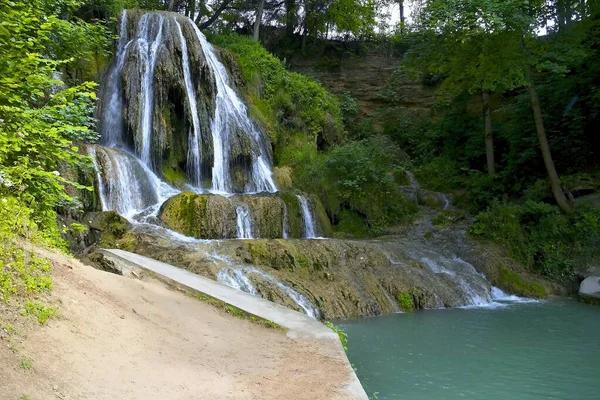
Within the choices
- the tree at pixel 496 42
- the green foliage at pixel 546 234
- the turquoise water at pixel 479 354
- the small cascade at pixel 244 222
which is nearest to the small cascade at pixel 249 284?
the turquoise water at pixel 479 354

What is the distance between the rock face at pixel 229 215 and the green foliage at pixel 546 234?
5671 millimetres

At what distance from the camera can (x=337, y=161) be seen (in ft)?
59.6

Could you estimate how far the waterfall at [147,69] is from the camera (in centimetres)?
1527

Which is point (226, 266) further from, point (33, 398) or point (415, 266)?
A: point (33, 398)

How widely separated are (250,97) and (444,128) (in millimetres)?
9539

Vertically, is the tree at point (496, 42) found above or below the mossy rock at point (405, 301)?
above

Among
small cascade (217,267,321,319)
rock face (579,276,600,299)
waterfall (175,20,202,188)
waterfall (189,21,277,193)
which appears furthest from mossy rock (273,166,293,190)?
rock face (579,276,600,299)

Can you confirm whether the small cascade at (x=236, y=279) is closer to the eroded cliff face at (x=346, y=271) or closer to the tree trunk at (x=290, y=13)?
the eroded cliff face at (x=346, y=271)

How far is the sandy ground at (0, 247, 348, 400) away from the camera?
Result: 3488 millimetres

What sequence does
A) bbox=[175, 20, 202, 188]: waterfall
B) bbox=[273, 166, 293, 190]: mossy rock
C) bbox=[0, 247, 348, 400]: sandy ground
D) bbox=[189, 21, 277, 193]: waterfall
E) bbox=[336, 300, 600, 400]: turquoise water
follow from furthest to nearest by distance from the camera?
bbox=[273, 166, 293, 190]: mossy rock < bbox=[189, 21, 277, 193]: waterfall < bbox=[175, 20, 202, 188]: waterfall < bbox=[336, 300, 600, 400]: turquoise water < bbox=[0, 247, 348, 400]: sandy ground

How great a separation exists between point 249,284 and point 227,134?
881 cm

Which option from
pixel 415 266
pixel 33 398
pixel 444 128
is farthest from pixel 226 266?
pixel 444 128

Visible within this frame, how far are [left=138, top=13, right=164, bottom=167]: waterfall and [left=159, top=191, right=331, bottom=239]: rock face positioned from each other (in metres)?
3.38

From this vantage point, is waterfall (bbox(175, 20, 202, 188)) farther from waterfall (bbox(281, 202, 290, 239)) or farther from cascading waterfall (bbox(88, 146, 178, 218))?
waterfall (bbox(281, 202, 290, 239))
